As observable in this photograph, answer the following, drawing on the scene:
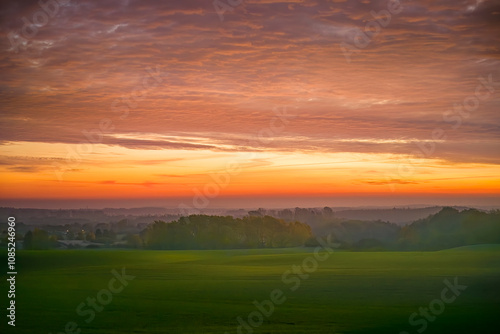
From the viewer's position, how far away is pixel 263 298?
105 ft

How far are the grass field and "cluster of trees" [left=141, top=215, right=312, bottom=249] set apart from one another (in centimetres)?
3637

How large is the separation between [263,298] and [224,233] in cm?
6580

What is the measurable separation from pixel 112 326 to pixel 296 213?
423ft

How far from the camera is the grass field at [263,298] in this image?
933 inches

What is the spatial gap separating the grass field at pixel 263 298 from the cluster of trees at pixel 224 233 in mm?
36373

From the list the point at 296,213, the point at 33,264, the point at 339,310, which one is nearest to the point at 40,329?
the point at 339,310

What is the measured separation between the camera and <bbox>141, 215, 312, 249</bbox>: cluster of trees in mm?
94000

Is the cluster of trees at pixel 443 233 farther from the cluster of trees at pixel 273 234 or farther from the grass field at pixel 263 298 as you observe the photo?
the grass field at pixel 263 298

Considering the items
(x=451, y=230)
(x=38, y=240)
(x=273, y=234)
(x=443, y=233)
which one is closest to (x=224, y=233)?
(x=273, y=234)

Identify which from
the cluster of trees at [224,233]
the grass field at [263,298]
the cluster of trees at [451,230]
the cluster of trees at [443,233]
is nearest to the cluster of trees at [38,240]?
the cluster of trees at [224,233]

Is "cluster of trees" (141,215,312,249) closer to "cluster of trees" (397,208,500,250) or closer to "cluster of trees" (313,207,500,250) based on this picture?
"cluster of trees" (313,207,500,250)

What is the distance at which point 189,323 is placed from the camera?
80.1 ft

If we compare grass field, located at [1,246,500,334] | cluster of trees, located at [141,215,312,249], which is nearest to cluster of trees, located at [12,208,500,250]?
cluster of trees, located at [141,215,312,249]

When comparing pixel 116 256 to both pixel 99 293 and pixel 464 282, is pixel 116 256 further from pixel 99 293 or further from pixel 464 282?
pixel 464 282
